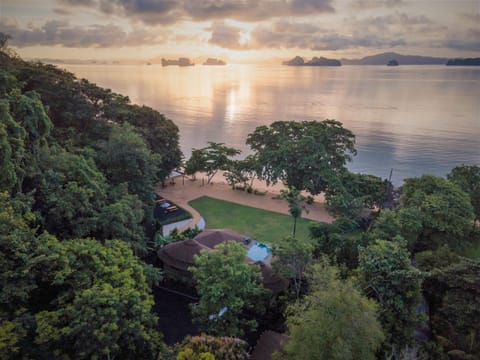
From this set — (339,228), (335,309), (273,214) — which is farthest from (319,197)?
(335,309)

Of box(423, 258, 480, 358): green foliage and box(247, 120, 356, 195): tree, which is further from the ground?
box(247, 120, 356, 195): tree

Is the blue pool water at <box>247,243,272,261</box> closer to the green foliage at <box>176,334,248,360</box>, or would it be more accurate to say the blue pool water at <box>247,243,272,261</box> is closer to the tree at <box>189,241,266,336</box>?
the tree at <box>189,241,266,336</box>

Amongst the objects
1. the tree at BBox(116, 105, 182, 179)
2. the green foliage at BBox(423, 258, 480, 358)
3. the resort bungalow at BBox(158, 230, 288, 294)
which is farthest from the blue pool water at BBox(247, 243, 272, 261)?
the tree at BBox(116, 105, 182, 179)

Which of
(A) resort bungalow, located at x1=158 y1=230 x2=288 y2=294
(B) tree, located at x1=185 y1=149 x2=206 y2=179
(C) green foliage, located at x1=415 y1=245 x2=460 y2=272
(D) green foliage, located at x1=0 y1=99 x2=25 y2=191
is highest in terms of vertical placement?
(D) green foliage, located at x1=0 y1=99 x2=25 y2=191

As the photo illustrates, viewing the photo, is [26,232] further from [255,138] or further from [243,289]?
[255,138]

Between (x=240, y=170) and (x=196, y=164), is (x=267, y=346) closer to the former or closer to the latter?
(x=240, y=170)
